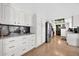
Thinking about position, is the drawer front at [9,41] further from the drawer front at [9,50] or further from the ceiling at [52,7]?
the ceiling at [52,7]

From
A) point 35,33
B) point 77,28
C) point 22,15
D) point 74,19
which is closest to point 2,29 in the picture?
point 22,15

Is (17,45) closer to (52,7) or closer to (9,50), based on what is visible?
(9,50)

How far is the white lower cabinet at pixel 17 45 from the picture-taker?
2.57 m

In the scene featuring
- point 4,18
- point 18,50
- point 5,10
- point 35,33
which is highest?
point 5,10

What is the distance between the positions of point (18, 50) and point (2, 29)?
31.7 inches

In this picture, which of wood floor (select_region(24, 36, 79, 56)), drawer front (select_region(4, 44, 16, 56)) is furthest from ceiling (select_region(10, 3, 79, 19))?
wood floor (select_region(24, 36, 79, 56))

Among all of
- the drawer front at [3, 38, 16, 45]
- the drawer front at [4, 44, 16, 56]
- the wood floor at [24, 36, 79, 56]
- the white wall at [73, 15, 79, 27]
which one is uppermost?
the white wall at [73, 15, 79, 27]

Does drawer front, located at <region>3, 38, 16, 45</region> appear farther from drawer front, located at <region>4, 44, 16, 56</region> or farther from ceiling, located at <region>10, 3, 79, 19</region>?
ceiling, located at <region>10, 3, 79, 19</region>

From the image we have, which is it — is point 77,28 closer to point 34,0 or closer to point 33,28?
point 33,28

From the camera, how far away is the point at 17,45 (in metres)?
3.13

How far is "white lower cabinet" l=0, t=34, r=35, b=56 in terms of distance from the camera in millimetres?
2570

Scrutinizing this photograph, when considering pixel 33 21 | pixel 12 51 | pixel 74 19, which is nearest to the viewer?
pixel 12 51

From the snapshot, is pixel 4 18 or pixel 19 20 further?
pixel 19 20

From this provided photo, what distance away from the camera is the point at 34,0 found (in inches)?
49.7
